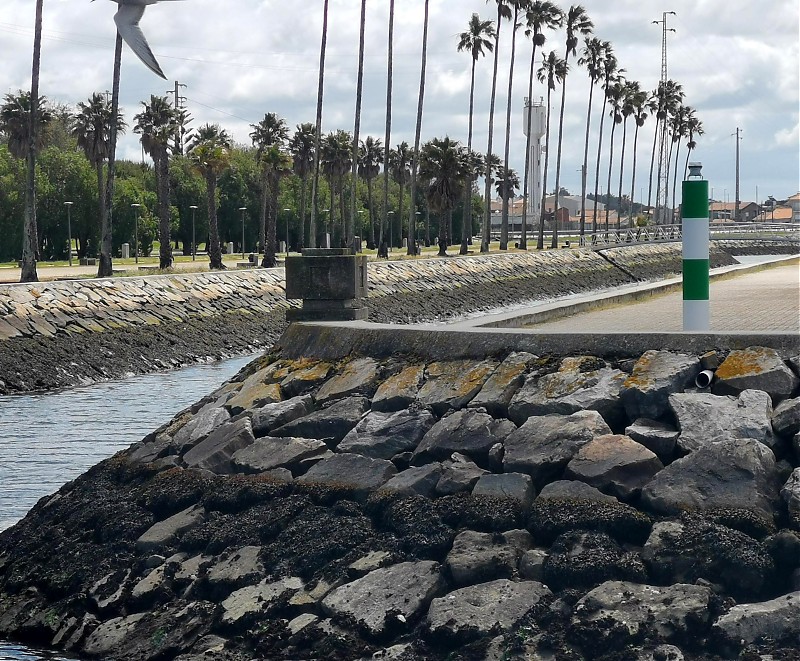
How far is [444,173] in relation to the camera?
79062mm

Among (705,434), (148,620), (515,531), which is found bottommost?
(148,620)

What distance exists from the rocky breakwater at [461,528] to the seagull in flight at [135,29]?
14.2 feet

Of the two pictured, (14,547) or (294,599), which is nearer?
(294,599)

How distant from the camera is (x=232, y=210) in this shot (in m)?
104

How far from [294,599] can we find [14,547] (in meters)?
3.24

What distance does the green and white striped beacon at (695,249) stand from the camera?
33.7ft

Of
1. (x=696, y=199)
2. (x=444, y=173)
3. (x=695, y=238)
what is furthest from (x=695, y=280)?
(x=444, y=173)

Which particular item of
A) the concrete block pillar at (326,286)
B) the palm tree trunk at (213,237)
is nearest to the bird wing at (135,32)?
the concrete block pillar at (326,286)

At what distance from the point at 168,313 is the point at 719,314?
73.2ft

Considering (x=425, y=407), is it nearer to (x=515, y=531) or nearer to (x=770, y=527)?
(x=515, y=531)

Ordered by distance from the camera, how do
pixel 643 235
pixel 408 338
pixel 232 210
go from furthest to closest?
pixel 232 210 < pixel 643 235 < pixel 408 338

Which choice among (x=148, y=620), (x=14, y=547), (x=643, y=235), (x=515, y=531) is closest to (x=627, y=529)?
(x=515, y=531)

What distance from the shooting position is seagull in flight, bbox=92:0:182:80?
12684 millimetres

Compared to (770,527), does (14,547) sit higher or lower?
lower
